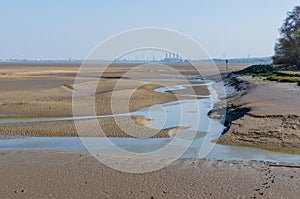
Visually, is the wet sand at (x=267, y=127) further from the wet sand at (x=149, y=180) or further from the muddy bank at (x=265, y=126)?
the wet sand at (x=149, y=180)

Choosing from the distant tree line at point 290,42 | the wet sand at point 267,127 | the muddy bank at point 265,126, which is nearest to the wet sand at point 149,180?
the wet sand at point 267,127

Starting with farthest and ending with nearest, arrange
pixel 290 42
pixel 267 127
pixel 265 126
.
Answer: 1. pixel 290 42
2. pixel 265 126
3. pixel 267 127

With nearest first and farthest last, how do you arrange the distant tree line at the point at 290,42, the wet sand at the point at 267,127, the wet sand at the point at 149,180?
the wet sand at the point at 149,180
the wet sand at the point at 267,127
the distant tree line at the point at 290,42

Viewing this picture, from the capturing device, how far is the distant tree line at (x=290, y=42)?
58.3 meters

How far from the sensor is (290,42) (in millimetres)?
60375

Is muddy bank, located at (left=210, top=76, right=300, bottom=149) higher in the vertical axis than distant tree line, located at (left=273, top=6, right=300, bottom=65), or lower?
lower

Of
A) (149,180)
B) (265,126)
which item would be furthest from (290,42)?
(149,180)

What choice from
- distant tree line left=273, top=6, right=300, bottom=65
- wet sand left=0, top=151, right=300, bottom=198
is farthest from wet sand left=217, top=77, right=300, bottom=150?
distant tree line left=273, top=6, right=300, bottom=65

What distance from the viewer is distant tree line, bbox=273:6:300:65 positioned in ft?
191

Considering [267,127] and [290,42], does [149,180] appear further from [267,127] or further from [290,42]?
[290,42]

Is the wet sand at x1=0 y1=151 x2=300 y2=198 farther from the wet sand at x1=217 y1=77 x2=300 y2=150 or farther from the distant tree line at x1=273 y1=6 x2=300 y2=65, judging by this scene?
the distant tree line at x1=273 y1=6 x2=300 y2=65

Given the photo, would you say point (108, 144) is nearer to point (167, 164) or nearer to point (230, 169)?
point (167, 164)

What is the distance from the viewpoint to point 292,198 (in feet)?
25.5

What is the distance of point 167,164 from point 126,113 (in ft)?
35.8
